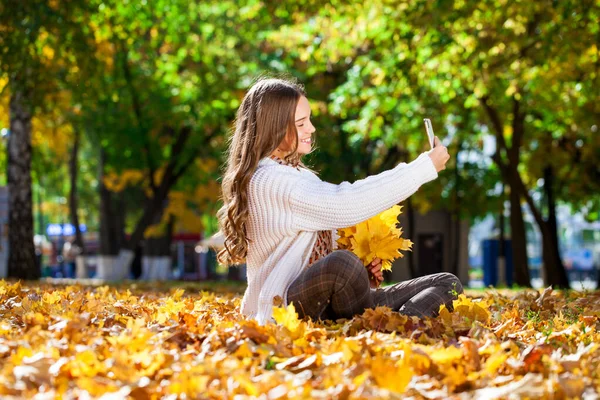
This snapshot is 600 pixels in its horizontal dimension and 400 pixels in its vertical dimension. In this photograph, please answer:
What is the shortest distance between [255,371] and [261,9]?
12179 mm

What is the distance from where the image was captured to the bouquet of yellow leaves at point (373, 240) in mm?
4809

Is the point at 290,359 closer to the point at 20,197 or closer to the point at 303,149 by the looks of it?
the point at 303,149

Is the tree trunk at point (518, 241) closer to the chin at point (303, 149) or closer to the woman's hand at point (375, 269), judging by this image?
the woman's hand at point (375, 269)

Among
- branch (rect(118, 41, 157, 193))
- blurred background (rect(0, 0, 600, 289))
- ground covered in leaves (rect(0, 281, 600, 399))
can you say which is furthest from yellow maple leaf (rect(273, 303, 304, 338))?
branch (rect(118, 41, 157, 193))

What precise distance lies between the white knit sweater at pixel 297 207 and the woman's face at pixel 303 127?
0.19 metres

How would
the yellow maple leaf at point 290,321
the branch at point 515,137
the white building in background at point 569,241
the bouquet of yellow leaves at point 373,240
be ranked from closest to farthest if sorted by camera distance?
the yellow maple leaf at point 290,321 < the bouquet of yellow leaves at point 373,240 < the branch at point 515,137 < the white building in background at point 569,241

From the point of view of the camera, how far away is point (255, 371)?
3137 millimetres

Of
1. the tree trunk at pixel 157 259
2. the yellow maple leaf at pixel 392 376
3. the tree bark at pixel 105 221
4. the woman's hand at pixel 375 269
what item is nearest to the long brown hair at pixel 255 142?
the woman's hand at pixel 375 269

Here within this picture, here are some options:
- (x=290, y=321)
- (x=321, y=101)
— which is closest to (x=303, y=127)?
→ (x=290, y=321)

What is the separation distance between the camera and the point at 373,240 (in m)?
4.82

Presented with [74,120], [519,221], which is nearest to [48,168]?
[74,120]

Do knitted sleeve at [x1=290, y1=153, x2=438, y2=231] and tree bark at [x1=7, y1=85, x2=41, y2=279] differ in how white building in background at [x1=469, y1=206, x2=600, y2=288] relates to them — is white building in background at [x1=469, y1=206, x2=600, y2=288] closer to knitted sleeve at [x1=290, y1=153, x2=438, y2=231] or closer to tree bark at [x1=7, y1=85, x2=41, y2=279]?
tree bark at [x1=7, y1=85, x2=41, y2=279]

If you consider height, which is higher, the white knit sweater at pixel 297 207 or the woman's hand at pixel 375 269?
the white knit sweater at pixel 297 207

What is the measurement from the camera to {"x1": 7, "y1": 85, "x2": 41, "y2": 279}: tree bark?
635 inches
